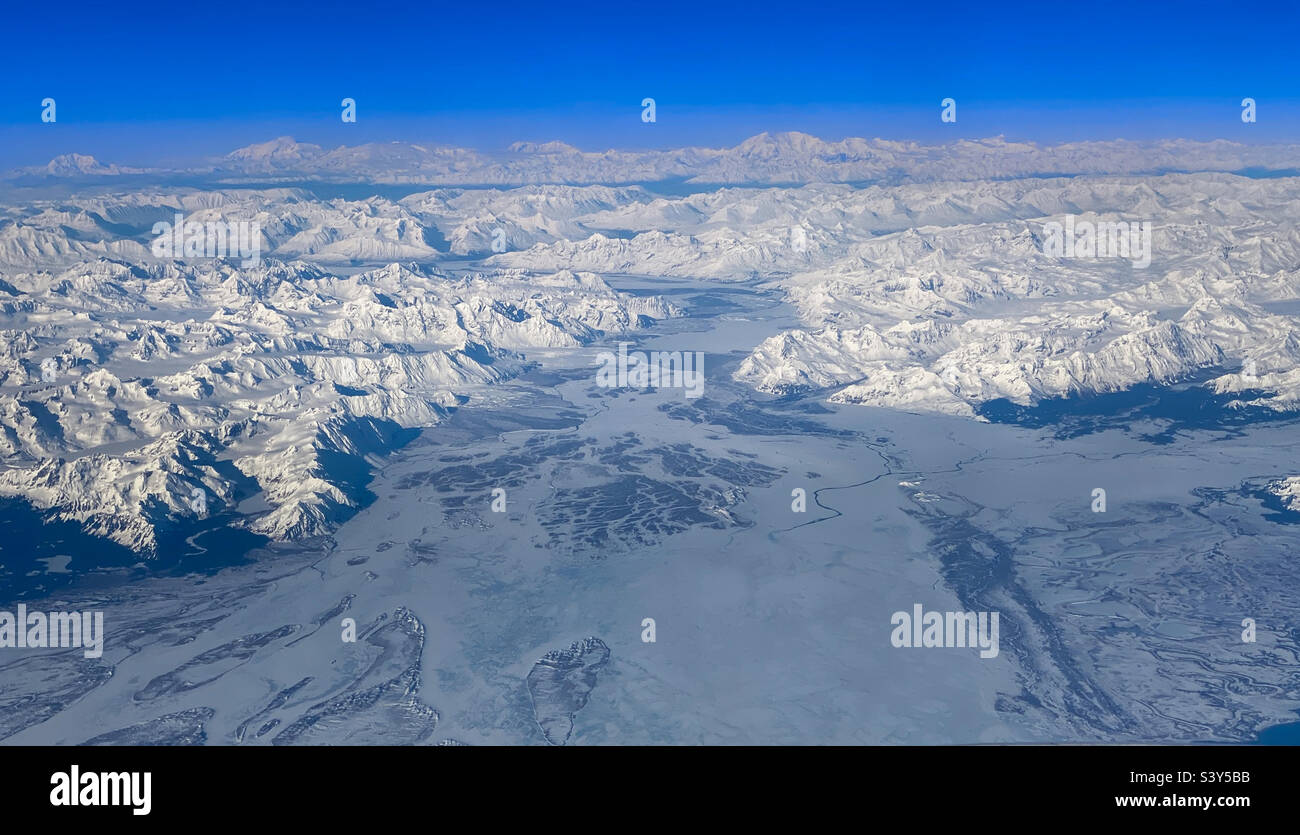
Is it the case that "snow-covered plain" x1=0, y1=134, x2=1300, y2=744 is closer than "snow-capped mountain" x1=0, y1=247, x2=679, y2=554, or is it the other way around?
"snow-covered plain" x1=0, y1=134, x2=1300, y2=744

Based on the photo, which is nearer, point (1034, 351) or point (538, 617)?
point (538, 617)

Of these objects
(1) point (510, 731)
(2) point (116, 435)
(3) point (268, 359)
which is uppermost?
(3) point (268, 359)

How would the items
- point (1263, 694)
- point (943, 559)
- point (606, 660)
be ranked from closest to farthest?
point (1263, 694) → point (606, 660) → point (943, 559)

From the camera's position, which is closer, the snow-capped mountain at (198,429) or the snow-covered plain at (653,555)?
the snow-covered plain at (653,555)

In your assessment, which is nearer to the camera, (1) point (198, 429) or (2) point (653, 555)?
(2) point (653, 555)

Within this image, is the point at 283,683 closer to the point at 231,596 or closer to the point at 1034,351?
the point at 231,596

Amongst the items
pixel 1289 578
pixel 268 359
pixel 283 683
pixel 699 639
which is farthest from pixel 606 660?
pixel 268 359

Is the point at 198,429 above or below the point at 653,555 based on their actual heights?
above

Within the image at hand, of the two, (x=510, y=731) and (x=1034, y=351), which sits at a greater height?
(x=1034, y=351)

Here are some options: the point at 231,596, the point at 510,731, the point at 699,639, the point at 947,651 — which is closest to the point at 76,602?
the point at 231,596

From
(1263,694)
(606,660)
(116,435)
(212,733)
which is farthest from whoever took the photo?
(116,435)
